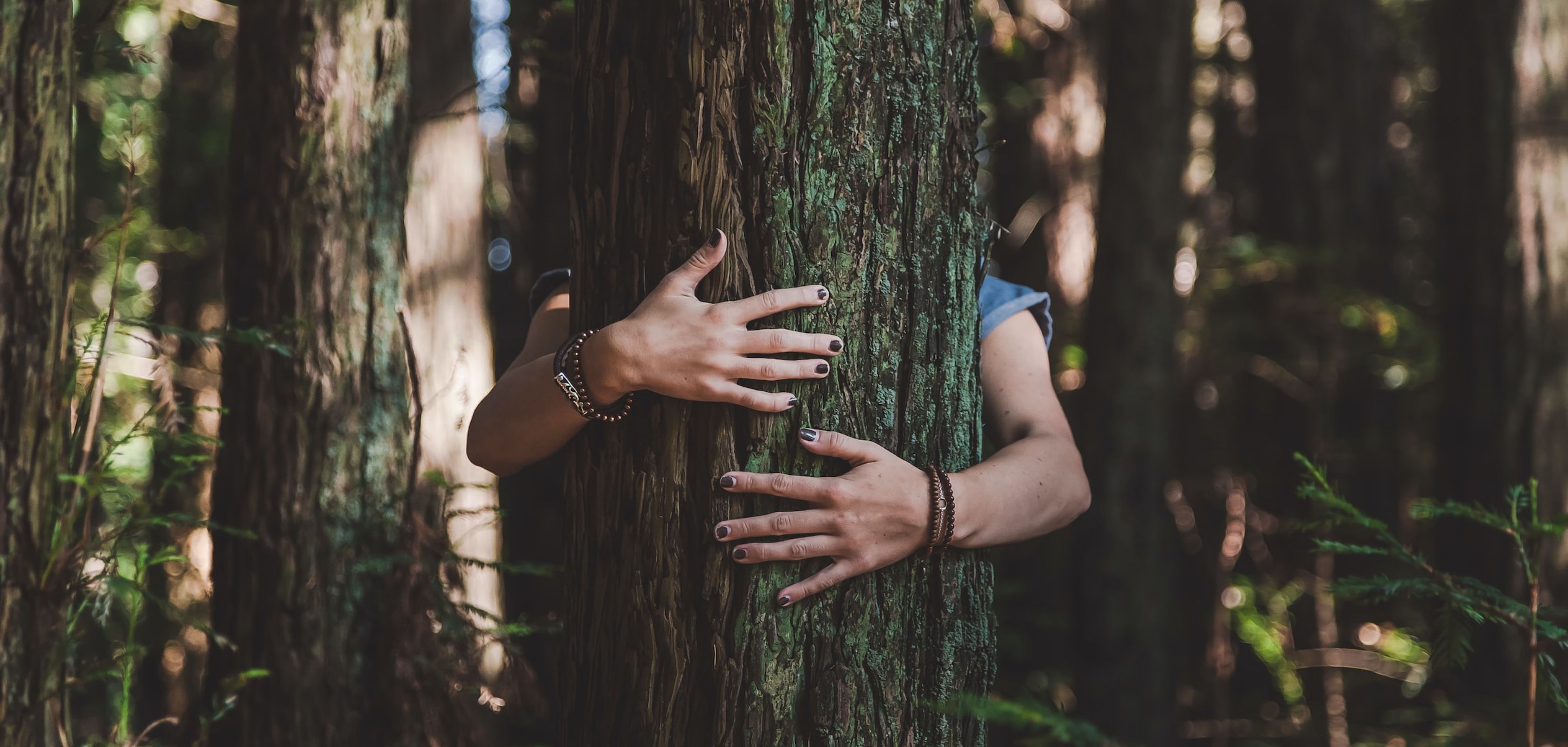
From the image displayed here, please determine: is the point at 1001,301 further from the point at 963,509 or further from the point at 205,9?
the point at 205,9

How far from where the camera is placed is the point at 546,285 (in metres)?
2.20

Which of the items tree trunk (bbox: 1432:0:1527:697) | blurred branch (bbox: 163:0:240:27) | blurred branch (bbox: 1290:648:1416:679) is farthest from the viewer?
blurred branch (bbox: 163:0:240:27)

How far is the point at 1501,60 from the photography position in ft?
14.3

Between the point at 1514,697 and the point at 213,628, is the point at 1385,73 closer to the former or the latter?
the point at 1514,697

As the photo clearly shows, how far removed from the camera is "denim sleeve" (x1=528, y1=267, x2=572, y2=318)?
2.17m

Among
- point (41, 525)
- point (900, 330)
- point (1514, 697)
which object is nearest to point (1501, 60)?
point (1514, 697)

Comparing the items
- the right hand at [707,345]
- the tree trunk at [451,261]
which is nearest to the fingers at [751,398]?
the right hand at [707,345]

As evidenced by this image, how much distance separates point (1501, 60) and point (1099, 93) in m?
3.26

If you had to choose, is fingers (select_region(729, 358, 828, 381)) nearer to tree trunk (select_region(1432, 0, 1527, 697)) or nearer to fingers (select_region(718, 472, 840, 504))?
fingers (select_region(718, 472, 840, 504))

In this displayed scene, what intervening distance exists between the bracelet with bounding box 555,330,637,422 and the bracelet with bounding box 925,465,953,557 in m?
0.52

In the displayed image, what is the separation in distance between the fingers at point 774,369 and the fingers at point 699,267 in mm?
152

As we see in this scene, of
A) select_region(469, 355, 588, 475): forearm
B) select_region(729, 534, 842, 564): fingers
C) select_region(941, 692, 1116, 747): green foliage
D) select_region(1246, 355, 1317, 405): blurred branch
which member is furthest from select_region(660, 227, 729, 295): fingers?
select_region(1246, 355, 1317, 405): blurred branch

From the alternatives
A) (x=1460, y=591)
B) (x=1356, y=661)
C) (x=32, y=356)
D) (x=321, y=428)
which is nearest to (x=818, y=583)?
(x=1460, y=591)

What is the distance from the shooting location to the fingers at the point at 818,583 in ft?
5.23
